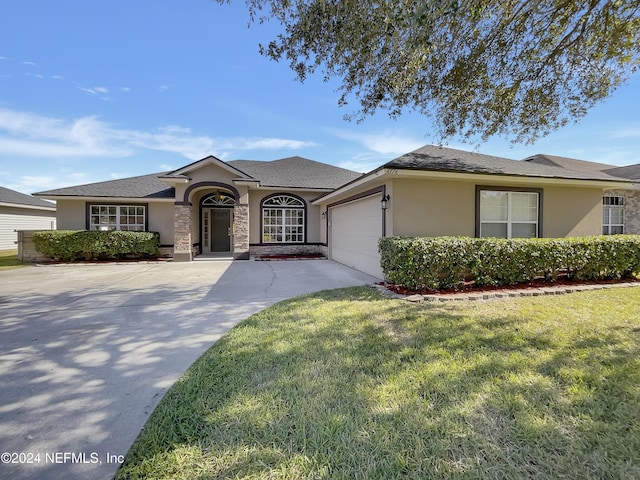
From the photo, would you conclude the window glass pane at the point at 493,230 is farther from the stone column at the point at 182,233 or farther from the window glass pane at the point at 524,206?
the stone column at the point at 182,233

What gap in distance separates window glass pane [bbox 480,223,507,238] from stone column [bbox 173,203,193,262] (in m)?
12.1

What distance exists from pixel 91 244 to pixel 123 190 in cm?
319

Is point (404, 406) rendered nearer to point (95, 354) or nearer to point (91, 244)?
point (95, 354)

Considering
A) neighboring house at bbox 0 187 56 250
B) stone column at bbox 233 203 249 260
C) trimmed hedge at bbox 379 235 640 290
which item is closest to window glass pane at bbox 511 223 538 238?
trimmed hedge at bbox 379 235 640 290

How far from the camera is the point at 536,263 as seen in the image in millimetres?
7277

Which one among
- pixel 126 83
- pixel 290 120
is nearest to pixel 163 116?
pixel 126 83

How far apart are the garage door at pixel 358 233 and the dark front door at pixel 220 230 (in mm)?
6871

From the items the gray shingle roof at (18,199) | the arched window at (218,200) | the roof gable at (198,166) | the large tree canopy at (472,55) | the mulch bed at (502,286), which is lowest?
the mulch bed at (502,286)

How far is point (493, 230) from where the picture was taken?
8.72 metres

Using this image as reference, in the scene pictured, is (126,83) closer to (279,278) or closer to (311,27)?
(311,27)

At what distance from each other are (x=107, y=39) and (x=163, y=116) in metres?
5.41

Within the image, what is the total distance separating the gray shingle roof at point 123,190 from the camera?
13808 millimetres

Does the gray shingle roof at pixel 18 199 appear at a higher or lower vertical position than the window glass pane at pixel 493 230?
higher

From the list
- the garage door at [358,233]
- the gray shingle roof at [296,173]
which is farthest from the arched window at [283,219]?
the garage door at [358,233]
